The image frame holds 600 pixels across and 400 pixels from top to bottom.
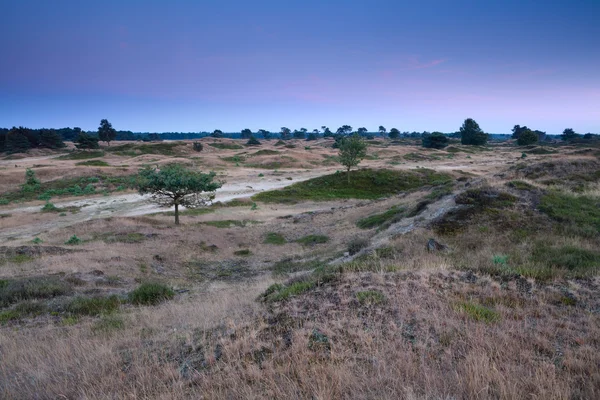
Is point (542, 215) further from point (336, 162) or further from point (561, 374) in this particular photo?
point (336, 162)

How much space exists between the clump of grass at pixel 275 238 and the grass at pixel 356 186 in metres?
17.9

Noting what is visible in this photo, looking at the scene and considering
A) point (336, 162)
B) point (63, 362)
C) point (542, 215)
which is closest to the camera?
point (63, 362)

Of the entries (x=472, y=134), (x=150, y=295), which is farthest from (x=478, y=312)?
(x=472, y=134)

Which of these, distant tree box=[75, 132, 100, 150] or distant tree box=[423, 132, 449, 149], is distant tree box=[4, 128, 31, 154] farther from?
distant tree box=[423, 132, 449, 149]

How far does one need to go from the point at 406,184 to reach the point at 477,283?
47706 mm

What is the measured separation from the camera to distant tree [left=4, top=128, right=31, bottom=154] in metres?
93.3

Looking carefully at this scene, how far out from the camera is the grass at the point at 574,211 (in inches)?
509

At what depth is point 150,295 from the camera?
11031mm

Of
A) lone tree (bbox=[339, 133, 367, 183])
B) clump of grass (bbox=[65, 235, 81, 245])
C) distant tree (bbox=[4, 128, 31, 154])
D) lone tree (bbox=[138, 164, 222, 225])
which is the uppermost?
distant tree (bbox=[4, 128, 31, 154])

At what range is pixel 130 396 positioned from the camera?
4.04 m

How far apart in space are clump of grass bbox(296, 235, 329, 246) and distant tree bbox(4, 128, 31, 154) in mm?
109108

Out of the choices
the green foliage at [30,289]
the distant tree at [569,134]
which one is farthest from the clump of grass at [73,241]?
the distant tree at [569,134]

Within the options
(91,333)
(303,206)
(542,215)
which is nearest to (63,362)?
(91,333)

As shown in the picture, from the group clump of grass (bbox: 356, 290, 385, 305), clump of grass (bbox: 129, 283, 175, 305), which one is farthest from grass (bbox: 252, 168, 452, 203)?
clump of grass (bbox: 356, 290, 385, 305)
